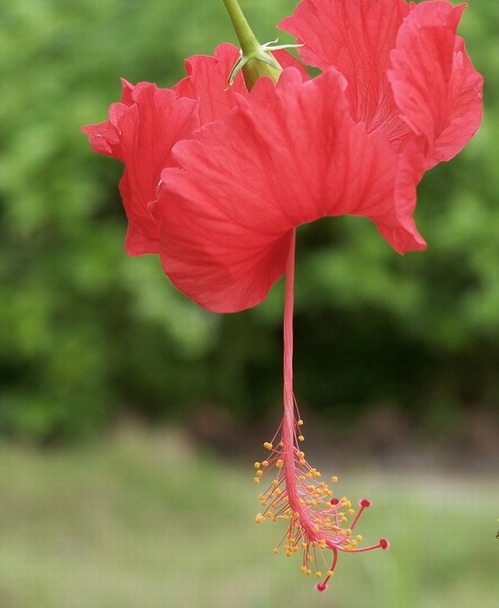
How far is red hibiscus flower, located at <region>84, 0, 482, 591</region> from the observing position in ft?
1.36

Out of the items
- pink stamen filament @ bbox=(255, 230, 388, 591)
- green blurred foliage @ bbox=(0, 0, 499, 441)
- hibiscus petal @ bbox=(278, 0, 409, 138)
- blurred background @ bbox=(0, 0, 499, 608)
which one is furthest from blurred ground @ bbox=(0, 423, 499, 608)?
hibiscus petal @ bbox=(278, 0, 409, 138)

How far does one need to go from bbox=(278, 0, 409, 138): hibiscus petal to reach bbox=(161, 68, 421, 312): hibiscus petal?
1.8 inches

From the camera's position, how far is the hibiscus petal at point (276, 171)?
0.41m

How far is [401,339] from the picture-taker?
13.5 ft

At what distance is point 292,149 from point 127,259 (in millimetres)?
2893

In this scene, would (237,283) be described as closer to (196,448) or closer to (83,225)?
(83,225)

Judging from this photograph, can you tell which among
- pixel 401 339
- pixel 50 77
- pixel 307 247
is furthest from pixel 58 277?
pixel 401 339

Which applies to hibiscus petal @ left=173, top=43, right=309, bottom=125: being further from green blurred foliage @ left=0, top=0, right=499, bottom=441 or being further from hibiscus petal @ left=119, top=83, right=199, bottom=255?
green blurred foliage @ left=0, top=0, right=499, bottom=441

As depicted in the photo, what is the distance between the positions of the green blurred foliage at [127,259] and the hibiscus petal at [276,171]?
269cm

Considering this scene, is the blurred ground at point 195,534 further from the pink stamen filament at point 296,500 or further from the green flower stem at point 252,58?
the green flower stem at point 252,58

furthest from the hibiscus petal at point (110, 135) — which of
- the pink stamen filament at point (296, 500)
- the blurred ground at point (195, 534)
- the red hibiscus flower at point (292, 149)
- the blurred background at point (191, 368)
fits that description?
the blurred background at point (191, 368)

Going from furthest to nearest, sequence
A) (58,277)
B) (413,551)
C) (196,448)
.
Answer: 1. (196,448)
2. (58,277)
3. (413,551)

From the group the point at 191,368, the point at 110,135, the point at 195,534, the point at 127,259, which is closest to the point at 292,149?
the point at 110,135

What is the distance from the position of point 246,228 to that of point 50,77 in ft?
10.2
